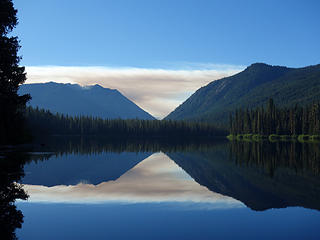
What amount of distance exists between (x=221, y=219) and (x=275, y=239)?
3.11m

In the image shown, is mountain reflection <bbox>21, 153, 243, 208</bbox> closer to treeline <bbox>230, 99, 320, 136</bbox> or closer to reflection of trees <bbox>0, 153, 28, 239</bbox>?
reflection of trees <bbox>0, 153, 28, 239</bbox>

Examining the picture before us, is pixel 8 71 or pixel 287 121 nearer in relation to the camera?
pixel 8 71

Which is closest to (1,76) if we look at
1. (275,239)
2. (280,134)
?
(275,239)

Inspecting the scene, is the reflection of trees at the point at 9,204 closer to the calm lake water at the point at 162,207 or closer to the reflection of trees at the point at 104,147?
the calm lake water at the point at 162,207

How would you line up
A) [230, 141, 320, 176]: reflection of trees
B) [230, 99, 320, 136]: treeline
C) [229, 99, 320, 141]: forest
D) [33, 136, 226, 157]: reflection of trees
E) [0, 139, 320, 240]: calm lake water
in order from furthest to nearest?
1. [230, 99, 320, 136]: treeline
2. [229, 99, 320, 141]: forest
3. [33, 136, 226, 157]: reflection of trees
4. [230, 141, 320, 176]: reflection of trees
5. [0, 139, 320, 240]: calm lake water

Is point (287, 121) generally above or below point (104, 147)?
above

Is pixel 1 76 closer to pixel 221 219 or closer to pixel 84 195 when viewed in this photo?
pixel 84 195

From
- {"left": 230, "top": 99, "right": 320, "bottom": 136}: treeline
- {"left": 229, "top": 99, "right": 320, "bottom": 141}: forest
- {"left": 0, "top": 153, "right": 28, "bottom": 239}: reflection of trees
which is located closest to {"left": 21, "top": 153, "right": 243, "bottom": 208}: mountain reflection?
{"left": 0, "top": 153, "right": 28, "bottom": 239}: reflection of trees

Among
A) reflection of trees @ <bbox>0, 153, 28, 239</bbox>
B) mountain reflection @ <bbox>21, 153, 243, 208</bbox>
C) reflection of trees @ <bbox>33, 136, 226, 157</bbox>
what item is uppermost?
reflection of trees @ <bbox>0, 153, 28, 239</bbox>

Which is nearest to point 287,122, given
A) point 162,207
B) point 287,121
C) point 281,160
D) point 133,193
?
point 287,121

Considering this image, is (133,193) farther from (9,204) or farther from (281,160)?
(281,160)

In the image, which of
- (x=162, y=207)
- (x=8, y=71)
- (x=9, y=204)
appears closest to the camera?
(x=9, y=204)

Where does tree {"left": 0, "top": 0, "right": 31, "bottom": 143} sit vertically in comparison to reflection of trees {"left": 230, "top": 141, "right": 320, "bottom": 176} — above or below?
above

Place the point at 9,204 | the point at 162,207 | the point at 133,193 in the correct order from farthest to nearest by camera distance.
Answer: the point at 133,193 < the point at 162,207 < the point at 9,204
